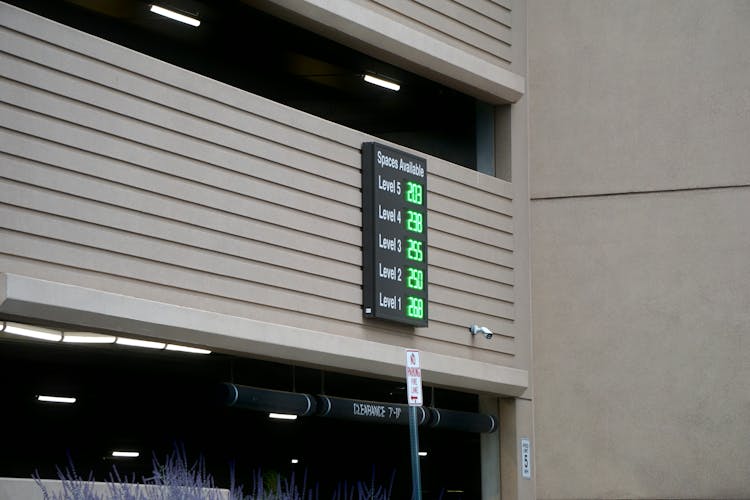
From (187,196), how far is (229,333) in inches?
60.8

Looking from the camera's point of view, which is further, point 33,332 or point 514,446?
point 514,446

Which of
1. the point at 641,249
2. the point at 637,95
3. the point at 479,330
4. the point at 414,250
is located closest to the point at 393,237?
the point at 414,250

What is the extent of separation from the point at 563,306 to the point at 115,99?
8323 mm

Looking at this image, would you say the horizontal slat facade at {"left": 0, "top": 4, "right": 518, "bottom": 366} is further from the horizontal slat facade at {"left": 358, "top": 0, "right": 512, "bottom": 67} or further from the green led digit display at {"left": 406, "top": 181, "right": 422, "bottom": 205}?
the horizontal slat facade at {"left": 358, "top": 0, "right": 512, "bottom": 67}

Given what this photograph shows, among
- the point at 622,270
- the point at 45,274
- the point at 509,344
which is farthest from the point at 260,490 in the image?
the point at 622,270

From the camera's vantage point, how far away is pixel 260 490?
11.7 metres

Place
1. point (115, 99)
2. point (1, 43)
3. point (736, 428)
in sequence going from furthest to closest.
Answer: point (736, 428) < point (115, 99) < point (1, 43)

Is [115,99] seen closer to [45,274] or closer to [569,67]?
[45,274]

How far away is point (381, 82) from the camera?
18953 millimetres

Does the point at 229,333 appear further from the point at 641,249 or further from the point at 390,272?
the point at 641,249

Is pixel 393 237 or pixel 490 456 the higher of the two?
pixel 393 237

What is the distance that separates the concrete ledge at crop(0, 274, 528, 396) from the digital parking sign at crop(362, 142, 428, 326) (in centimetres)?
54

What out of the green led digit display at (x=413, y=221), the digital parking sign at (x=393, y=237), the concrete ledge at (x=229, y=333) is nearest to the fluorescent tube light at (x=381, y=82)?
the digital parking sign at (x=393, y=237)

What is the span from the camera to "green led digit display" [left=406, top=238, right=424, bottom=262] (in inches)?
677
